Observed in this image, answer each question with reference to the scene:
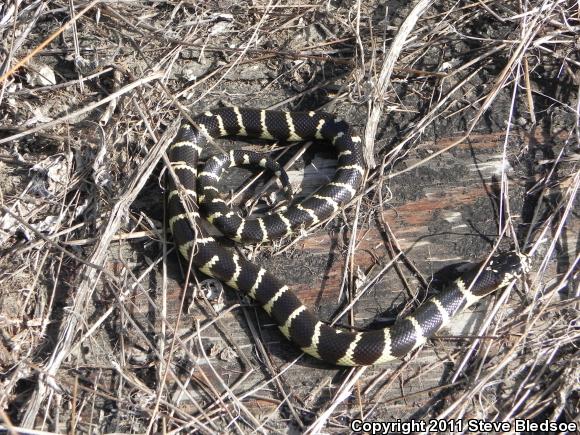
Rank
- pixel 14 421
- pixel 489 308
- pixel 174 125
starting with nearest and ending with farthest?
1. pixel 14 421
2. pixel 489 308
3. pixel 174 125

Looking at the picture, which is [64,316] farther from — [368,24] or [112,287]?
[368,24]

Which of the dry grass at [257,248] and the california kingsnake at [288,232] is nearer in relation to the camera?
the dry grass at [257,248]

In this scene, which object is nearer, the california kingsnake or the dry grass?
the dry grass

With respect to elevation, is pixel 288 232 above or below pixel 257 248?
above

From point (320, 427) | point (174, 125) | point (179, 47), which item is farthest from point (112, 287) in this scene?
point (179, 47)
